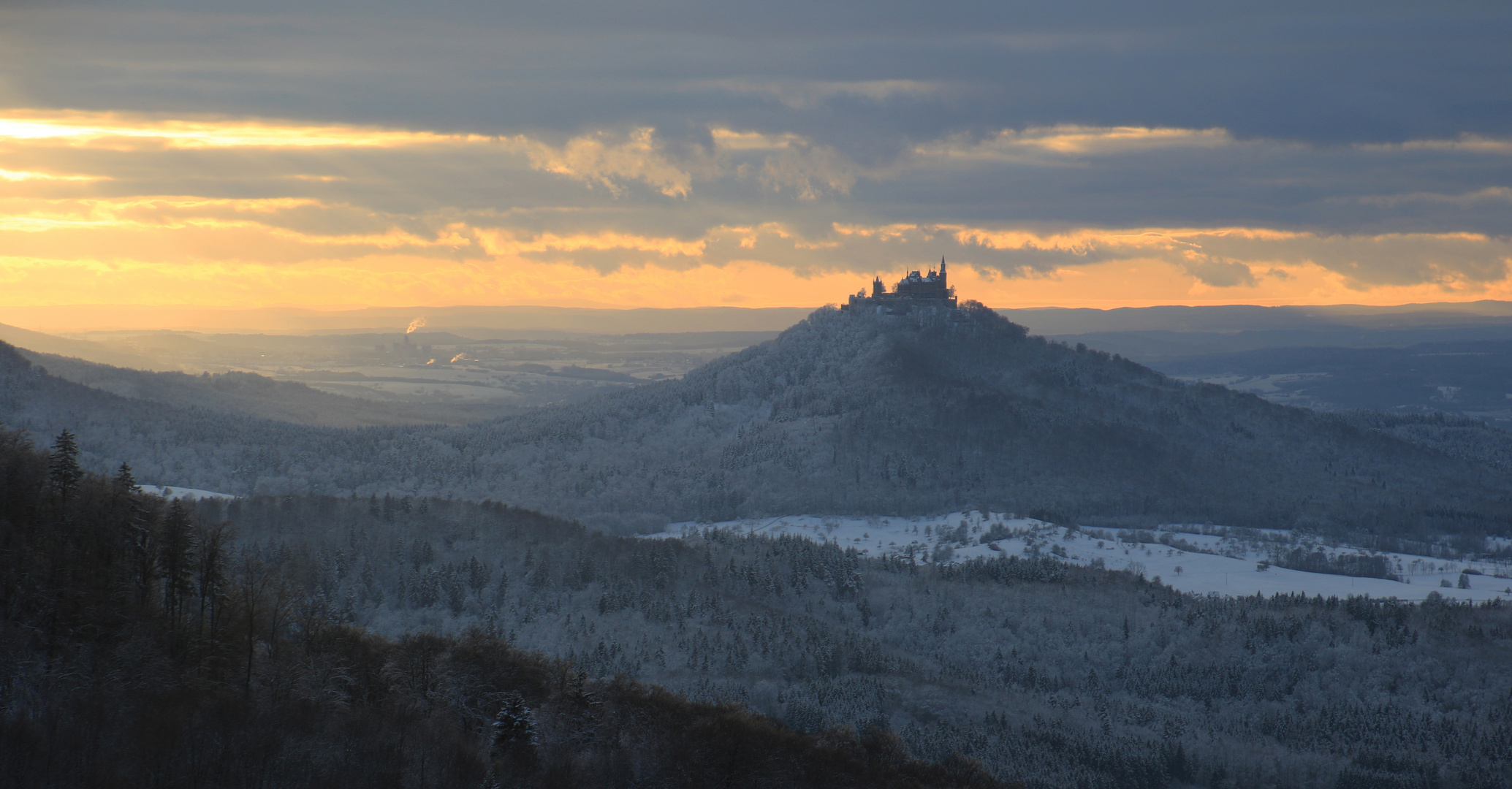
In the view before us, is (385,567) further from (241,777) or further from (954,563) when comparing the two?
(241,777)

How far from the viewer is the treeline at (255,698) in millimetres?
59531

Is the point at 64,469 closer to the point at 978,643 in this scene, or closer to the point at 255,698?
the point at 255,698

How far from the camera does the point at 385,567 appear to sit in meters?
152

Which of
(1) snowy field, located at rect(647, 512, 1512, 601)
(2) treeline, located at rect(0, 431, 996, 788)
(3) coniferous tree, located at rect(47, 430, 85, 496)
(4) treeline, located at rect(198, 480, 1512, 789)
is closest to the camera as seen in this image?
(2) treeline, located at rect(0, 431, 996, 788)

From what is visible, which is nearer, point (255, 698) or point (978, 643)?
point (255, 698)

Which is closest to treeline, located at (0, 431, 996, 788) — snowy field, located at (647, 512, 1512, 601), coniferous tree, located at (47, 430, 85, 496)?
coniferous tree, located at (47, 430, 85, 496)

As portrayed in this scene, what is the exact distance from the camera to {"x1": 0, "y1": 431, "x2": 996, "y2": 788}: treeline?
59.5m

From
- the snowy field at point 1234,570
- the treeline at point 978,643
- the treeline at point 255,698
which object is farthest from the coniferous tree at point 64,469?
the snowy field at point 1234,570

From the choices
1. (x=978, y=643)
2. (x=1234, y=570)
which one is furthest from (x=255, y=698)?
(x=1234, y=570)

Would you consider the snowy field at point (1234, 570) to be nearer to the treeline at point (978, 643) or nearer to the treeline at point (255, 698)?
the treeline at point (978, 643)

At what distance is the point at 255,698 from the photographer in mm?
67250

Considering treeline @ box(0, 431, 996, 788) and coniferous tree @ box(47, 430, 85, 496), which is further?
coniferous tree @ box(47, 430, 85, 496)

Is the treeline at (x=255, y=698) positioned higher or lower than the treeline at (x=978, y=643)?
higher

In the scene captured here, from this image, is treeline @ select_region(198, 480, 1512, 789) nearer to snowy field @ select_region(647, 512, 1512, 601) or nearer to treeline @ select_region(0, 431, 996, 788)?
snowy field @ select_region(647, 512, 1512, 601)
